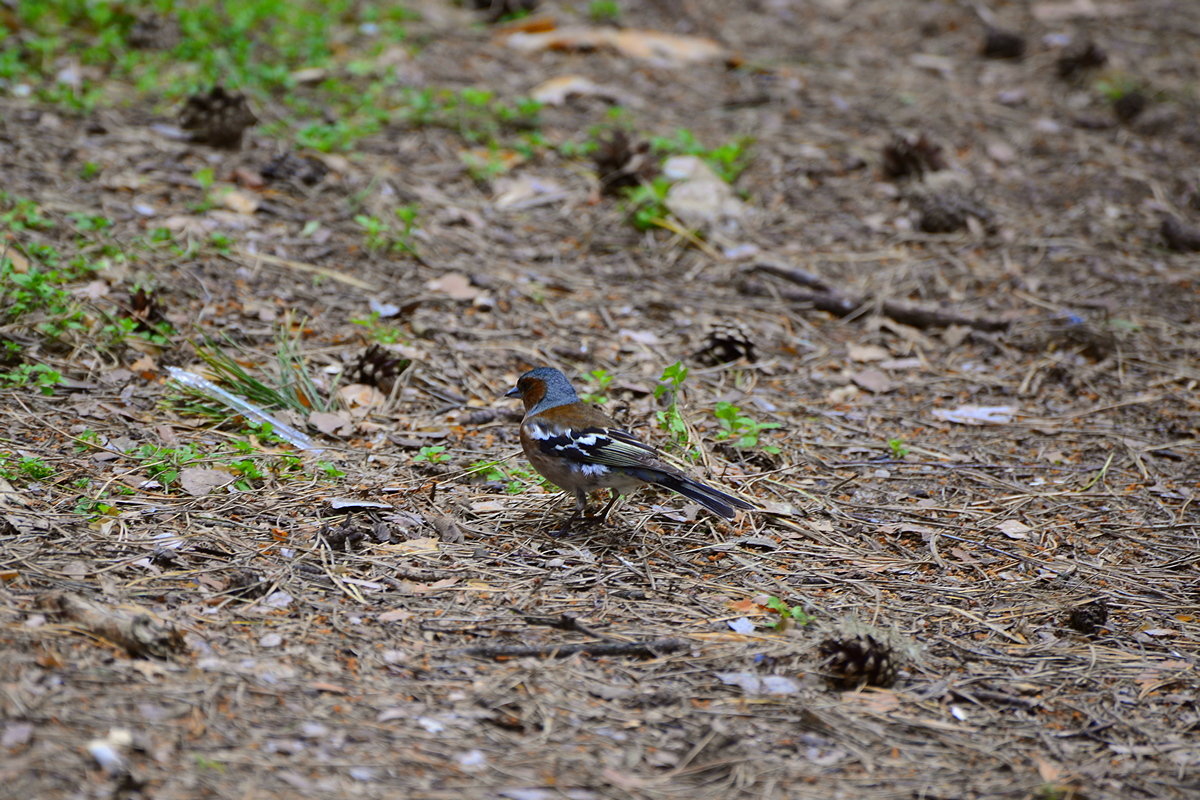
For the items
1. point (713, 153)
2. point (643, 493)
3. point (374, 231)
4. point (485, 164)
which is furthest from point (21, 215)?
point (713, 153)

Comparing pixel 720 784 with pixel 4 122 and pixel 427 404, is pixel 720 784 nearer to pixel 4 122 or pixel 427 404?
pixel 427 404

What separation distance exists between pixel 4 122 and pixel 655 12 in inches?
249

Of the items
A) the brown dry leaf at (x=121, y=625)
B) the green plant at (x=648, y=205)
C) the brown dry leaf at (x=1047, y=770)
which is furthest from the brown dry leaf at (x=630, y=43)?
the brown dry leaf at (x=1047, y=770)

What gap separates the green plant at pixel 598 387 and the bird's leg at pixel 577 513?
0.94 meters

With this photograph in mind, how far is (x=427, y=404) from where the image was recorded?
560 cm

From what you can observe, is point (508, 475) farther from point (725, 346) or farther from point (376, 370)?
point (725, 346)

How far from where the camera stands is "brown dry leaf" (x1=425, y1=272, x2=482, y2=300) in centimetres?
648

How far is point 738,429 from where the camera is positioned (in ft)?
17.7

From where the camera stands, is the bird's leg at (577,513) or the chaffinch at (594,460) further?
the bird's leg at (577,513)

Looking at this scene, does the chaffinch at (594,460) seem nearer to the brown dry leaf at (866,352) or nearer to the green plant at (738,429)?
the green plant at (738,429)

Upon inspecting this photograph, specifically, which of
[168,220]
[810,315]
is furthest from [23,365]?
[810,315]

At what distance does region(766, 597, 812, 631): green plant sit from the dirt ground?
0.17 feet

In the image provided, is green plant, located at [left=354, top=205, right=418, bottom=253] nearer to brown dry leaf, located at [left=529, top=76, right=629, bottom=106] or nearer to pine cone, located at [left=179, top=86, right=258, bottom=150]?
pine cone, located at [left=179, top=86, right=258, bottom=150]

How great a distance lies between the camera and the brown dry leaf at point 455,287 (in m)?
6.48
